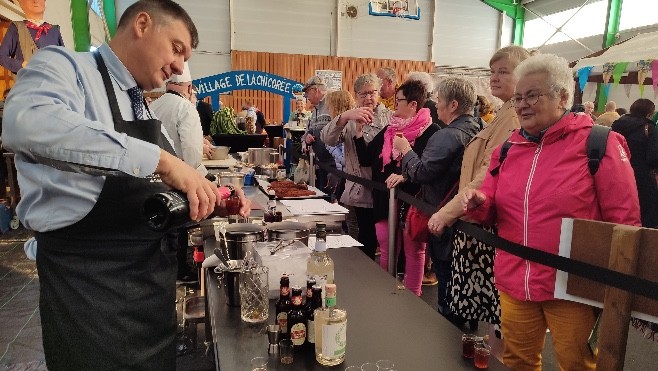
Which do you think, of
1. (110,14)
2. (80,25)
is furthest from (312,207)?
(110,14)

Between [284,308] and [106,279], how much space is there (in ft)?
1.73

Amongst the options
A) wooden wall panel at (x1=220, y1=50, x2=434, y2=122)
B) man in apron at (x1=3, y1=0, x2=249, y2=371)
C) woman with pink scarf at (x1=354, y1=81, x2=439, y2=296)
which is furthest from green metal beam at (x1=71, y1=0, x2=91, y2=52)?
man in apron at (x1=3, y1=0, x2=249, y2=371)

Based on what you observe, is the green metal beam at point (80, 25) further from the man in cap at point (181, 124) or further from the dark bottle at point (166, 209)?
the dark bottle at point (166, 209)

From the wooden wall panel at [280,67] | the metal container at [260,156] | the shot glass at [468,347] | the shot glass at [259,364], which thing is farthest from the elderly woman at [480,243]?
the wooden wall panel at [280,67]

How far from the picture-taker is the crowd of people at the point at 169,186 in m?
1.04

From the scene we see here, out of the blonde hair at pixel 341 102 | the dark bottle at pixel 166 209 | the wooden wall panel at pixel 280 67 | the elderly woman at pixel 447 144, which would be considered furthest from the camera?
the wooden wall panel at pixel 280 67

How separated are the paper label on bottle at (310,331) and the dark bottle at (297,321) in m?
0.01

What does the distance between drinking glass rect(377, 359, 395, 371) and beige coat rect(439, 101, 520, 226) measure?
1193 mm

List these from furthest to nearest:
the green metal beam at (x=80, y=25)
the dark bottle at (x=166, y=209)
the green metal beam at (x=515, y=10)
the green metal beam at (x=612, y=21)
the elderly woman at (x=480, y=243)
Result: 1. the green metal beam at (x=515, y=10)
2. the green metal beam at (x=612, y=21)
3. the green metal beam at (x=80, y=25)
4. the elderly woman at (x=480, y=243)
5. the dark bottle at (x=166, y=209)

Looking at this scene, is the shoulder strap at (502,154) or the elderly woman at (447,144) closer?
the shoulder strap at (502,154)

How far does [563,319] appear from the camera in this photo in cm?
172

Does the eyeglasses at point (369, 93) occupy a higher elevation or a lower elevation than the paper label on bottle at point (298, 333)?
higher

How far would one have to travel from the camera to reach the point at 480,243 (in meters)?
2.44

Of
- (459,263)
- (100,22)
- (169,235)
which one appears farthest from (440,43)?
(169,235)
